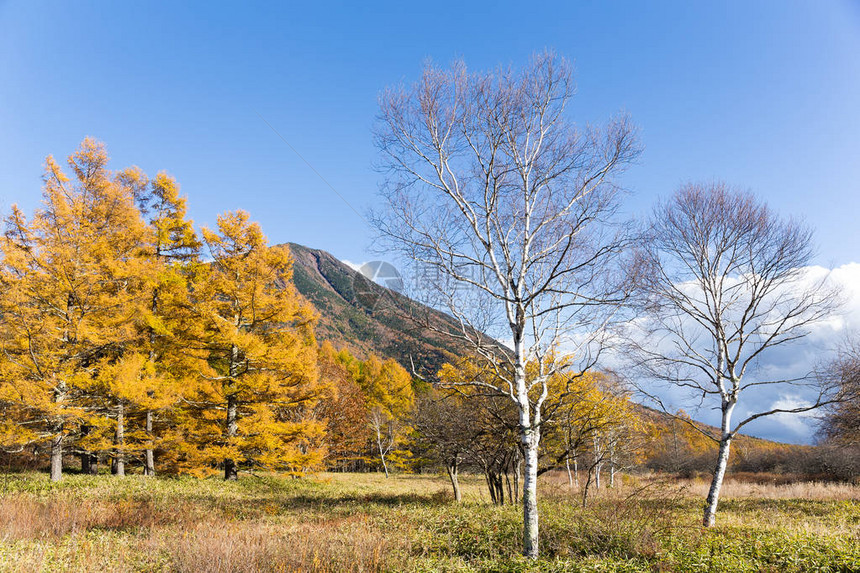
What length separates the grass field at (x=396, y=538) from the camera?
5125 millimetres

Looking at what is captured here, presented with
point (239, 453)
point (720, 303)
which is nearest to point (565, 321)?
point (720, 303)

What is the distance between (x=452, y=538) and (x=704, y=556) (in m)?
3.84

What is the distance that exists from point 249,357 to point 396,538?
34.6 ft

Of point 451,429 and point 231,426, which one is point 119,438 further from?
point 451,429

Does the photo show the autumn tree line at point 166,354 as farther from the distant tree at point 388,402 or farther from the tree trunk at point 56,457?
the distant tree at point 388,402

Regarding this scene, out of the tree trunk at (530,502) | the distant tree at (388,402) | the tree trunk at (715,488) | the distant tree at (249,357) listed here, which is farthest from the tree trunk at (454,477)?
the distant tree at (388,402)

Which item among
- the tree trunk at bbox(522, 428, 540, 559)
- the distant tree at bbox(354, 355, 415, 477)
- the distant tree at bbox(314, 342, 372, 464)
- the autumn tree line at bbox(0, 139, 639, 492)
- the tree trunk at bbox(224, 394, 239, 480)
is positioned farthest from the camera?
the distant tree at bbox(354, 355, 415, 477)

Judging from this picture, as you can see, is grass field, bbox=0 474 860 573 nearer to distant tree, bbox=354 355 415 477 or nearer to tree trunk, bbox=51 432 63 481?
tree trunk, bbox=51 432 63 481

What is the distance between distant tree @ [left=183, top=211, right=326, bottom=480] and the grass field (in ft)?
14.7

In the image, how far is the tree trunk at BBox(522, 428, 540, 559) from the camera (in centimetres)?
571

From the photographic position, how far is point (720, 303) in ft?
33.8

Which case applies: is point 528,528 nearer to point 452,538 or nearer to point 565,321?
point 452,538

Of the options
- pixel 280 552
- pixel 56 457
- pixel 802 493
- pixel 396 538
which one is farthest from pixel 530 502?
pixel 802 493

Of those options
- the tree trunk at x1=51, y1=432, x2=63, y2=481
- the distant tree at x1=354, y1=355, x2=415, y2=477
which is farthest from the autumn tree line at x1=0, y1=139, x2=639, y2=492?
the distant tree at x1=354, y1=355, x2=415, y2=477
